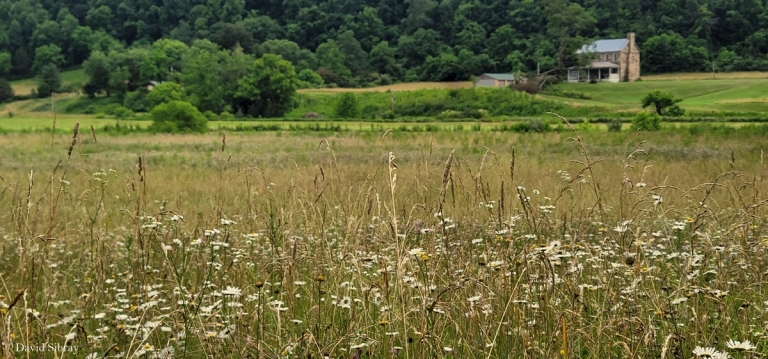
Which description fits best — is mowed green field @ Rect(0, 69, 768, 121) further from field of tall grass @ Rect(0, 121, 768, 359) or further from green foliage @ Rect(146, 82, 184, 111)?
field of tall grass @ Rect(0, 121, 768, 359)

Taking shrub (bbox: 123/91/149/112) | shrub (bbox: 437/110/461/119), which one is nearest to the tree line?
shrub (bbox: 123/91/149/112)

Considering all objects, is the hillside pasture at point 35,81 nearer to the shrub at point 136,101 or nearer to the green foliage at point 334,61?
the shrub at point 136,101

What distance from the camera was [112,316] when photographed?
13.0ft

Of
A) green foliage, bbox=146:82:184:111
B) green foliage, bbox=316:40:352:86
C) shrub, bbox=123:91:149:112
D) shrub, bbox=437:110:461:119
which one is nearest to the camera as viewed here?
A: shrub, bbox=437:110:461:119

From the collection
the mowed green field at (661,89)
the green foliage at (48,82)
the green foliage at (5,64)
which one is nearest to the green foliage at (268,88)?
the mowed green field at (661,89)

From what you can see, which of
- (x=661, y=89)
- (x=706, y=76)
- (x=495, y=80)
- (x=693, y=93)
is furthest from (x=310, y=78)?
(x=706, y=76)

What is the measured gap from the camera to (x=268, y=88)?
74.7m

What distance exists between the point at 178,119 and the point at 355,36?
89157 mm

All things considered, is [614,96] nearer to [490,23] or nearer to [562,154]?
[490,23]

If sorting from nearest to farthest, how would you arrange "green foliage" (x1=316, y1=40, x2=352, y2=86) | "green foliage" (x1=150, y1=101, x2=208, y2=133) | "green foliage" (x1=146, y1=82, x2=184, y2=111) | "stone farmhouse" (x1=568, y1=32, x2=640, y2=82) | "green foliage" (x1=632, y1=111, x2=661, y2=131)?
"green foliage" (x1=632, y1=111, x2=661, y2=131), "green foliage" (x1=150, y1=101, x2=208, y2=133), "green foliage" (x1=146, y1=82, x2=184, y2=111), "stone farmhouse" (x1=568, y1=32, x2=640, y2=82), "green foliage" (x1=316, y1=40, x2=352, y2=86)

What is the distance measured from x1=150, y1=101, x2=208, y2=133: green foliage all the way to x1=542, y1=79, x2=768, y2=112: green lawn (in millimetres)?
38011

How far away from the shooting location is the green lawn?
182 ft

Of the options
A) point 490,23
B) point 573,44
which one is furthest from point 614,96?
point 490,23

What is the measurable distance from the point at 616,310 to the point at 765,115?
1781 inches
